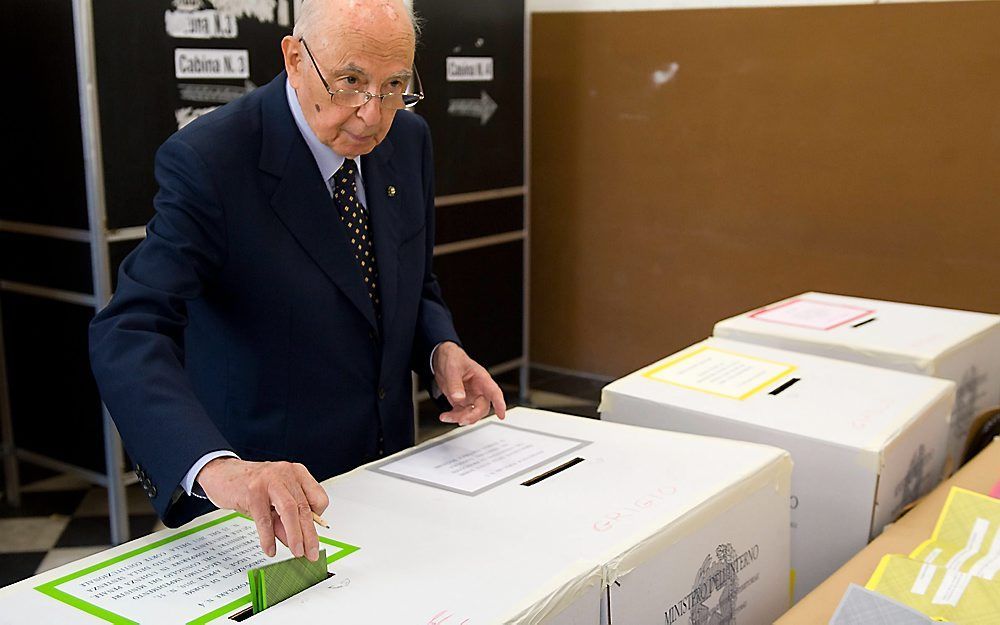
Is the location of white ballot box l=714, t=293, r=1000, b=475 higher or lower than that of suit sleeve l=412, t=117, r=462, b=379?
lower

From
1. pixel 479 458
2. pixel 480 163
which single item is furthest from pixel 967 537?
pixel 480 163

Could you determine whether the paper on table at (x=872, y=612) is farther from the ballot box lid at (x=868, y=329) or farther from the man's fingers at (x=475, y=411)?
the ballot box lid at (x=868, y=329)

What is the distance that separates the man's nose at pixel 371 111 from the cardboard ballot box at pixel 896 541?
81cm

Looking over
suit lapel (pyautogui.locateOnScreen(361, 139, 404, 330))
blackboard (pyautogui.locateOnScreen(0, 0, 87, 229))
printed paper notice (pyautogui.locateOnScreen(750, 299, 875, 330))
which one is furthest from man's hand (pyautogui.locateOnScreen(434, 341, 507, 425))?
blackboard (pyautogui.locateOnScreen(0, 0, 87, 229))

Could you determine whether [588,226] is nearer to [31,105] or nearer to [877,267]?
[877,267]

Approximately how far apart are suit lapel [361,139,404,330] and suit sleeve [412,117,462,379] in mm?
114

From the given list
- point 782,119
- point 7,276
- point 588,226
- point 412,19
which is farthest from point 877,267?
point 7,276

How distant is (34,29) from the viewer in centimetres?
303

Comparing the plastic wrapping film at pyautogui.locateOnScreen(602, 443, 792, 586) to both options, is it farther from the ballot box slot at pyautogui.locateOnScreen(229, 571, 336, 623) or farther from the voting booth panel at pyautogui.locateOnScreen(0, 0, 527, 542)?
the voting booth panel at pyautogui.locateOnScreen(0, 0, 527, 542)

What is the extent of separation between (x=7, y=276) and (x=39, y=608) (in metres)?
2.79

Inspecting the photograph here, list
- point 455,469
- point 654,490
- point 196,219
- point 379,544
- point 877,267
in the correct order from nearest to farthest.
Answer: point 379,544, point 654,490, point 455,469, point 196,219, point 877,267

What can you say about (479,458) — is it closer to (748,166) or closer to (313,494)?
(313,494)

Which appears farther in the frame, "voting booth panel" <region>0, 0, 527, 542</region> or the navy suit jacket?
"voting booth panel" <region>0, 0, 527, 542</region>

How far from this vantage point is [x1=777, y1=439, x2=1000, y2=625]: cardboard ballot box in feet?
3.75
